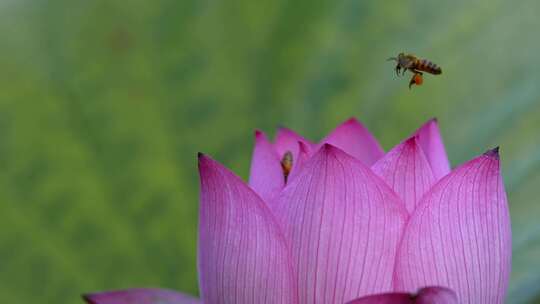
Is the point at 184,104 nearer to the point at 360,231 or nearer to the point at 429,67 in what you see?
the point at 429,67

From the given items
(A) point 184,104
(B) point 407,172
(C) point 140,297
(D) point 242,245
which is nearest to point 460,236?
(B) point 407,172

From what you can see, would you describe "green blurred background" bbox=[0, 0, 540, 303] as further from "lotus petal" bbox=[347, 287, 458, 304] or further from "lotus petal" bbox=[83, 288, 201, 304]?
"lotus petal" bbox=[347, 287, 458, 304]

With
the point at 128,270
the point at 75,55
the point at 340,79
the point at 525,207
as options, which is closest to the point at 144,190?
the point at 128,270

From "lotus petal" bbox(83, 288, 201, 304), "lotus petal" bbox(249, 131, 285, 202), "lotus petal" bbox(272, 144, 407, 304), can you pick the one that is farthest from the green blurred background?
"lotus petal" bbox(272, 144, 407, 304)

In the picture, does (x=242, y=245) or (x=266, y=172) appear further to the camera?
(x=266, y=172)

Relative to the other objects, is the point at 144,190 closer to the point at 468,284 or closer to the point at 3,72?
the point at 3,72
